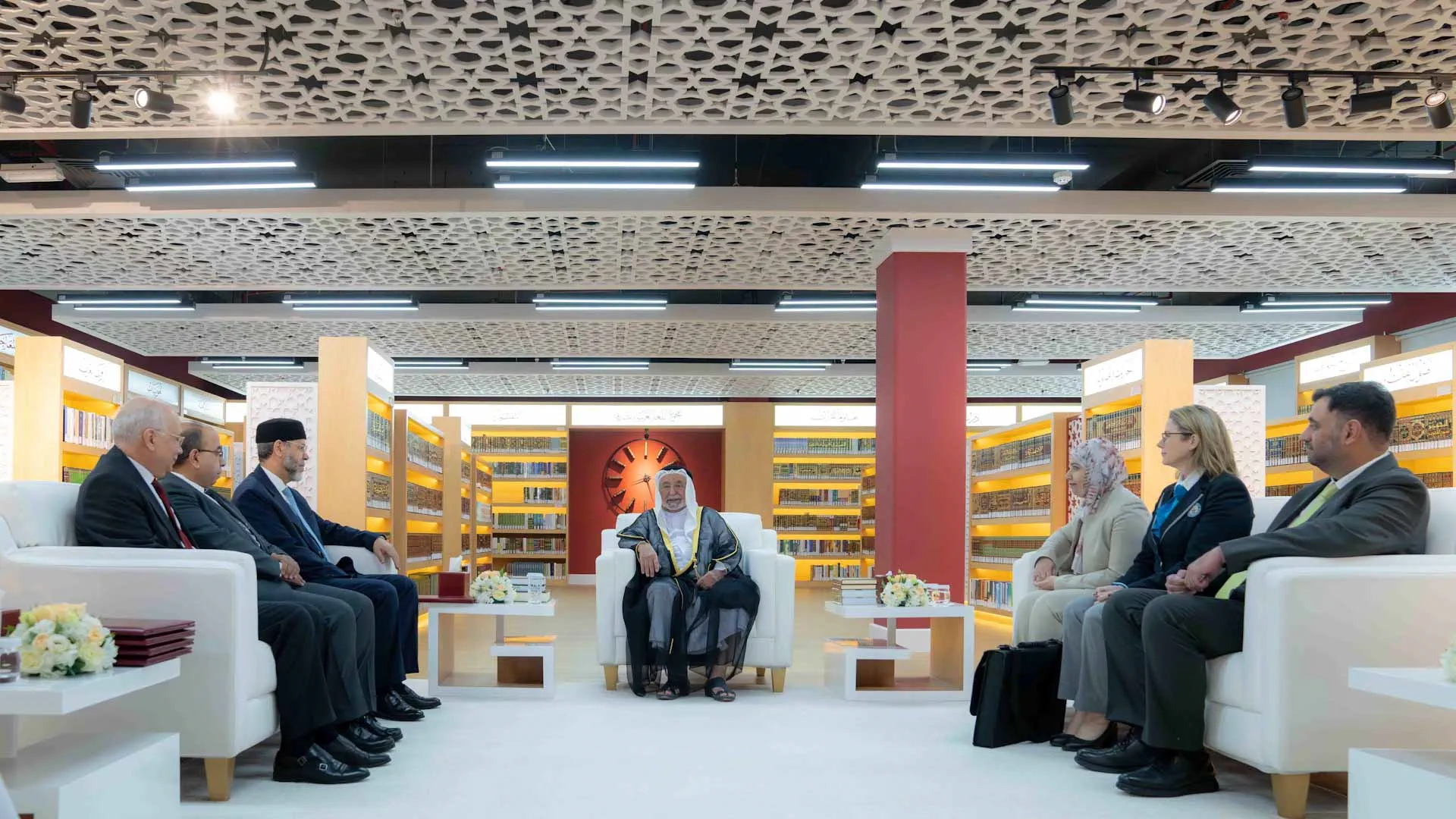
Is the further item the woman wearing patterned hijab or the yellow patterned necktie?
the woman wearing patterned hijab

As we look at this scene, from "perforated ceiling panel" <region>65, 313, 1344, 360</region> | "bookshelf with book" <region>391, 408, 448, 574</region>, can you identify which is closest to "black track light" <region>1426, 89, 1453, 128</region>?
"perforated ceiling panel" <region>65, 313, 1344, 360</region>

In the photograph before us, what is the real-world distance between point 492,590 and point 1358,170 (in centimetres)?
609

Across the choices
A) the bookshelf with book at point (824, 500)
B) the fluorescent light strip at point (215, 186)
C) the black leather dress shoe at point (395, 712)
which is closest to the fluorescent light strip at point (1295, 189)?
the black leather dress shoe at point (395, 712)

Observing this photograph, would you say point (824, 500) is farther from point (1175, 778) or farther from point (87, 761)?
point (87, 761)

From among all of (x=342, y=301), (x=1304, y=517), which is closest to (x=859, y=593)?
(x=1304, y=517)

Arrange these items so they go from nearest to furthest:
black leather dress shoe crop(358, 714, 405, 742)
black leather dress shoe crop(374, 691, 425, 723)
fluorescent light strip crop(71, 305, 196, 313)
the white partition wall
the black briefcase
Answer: black leather dress shoe crop(358, 714, 405, 742)
the black briefcase
black leather dress shoe crop(374, 691, 425, 723)
the white partition wall
fluorescent light strip crop(71, 305, 196, 313)

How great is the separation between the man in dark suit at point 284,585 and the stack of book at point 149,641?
0.77 metres

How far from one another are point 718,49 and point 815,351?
30.4 feet

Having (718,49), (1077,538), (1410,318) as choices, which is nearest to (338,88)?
(718,49)

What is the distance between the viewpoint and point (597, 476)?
18.9 m

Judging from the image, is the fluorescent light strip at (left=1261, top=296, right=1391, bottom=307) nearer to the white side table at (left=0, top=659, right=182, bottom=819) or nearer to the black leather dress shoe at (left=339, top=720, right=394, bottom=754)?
the black leather dress shoe at (left=339, top=720, right=394, bottom=754)

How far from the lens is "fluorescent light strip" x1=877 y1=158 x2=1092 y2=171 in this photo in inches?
274

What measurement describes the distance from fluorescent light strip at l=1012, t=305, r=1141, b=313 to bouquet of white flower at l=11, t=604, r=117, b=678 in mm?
10611

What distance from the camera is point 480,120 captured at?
252 inches
